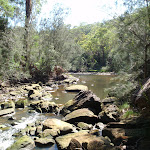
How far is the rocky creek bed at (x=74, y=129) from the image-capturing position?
4.62m

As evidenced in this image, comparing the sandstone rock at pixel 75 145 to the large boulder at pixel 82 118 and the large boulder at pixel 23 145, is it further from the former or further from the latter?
the large boulder at pixel 82 118

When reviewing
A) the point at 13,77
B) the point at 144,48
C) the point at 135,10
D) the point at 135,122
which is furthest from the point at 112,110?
the point at 13,77

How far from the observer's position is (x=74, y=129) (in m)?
6.67

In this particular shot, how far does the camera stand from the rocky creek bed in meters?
4.62

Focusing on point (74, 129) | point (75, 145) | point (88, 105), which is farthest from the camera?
point (88, 105)

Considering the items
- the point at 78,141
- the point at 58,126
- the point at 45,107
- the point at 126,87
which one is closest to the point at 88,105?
the point at 126,87

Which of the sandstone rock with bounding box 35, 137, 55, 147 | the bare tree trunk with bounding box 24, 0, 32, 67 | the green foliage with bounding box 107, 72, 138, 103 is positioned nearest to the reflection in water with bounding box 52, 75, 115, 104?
the green foliage with bounding box 107, 72, 138, 103

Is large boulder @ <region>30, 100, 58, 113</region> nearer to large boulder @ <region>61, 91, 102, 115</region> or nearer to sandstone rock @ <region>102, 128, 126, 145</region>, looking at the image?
large boulder @ <region>61, 91, 102, 115</region>

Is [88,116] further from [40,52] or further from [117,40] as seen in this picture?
[40,52]

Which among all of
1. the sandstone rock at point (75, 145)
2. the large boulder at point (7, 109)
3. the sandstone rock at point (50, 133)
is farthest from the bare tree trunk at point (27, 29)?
the sandstone rock at point (75, 145)

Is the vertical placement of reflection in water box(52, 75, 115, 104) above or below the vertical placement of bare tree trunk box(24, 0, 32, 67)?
below

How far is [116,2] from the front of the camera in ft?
25.6

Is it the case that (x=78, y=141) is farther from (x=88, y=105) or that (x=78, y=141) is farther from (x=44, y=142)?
(x=88, y=105)

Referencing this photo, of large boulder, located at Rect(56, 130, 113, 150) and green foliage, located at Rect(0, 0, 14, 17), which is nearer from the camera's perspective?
large boulder, located at Rect(56, 130, 113, 150)
